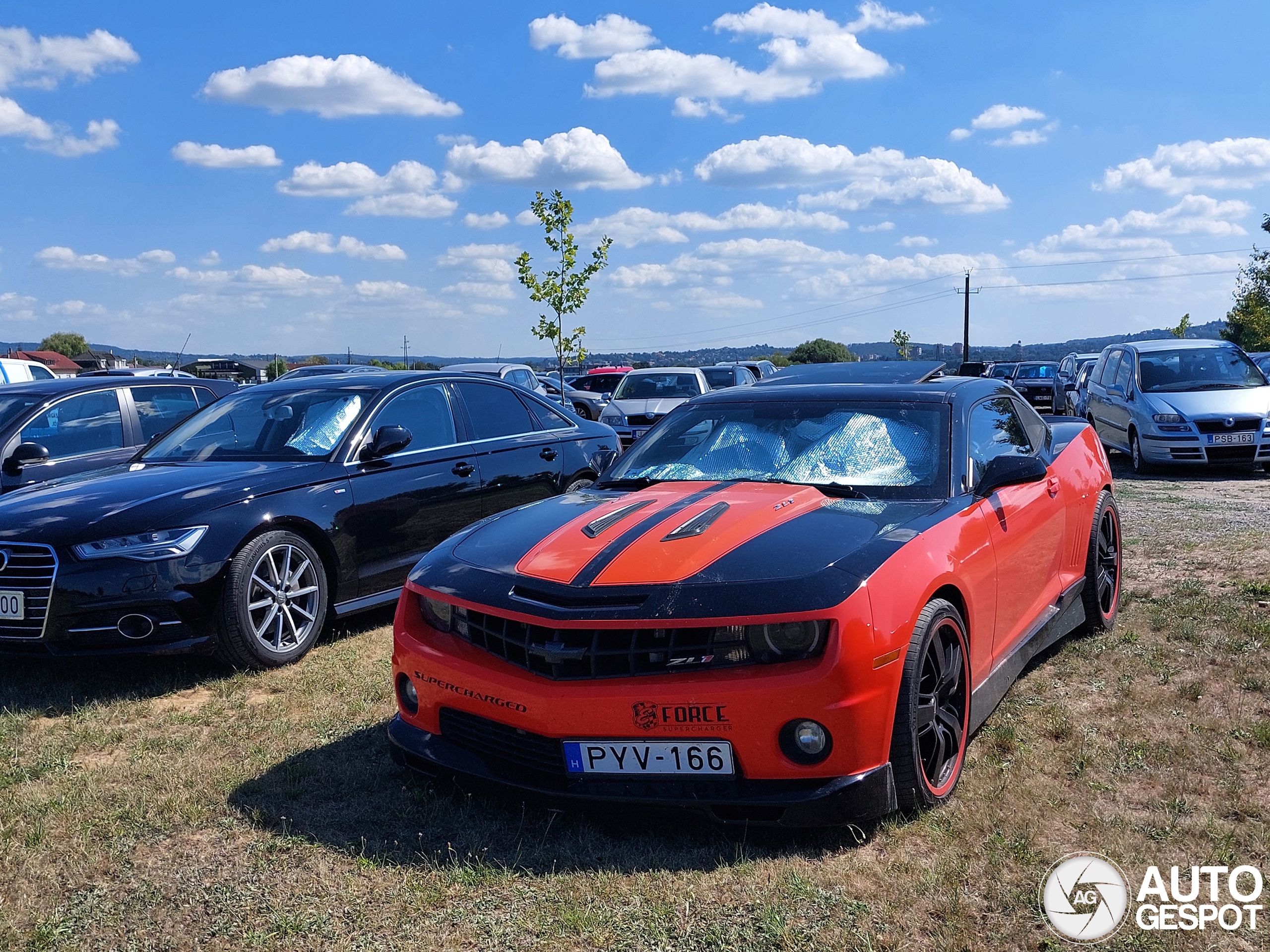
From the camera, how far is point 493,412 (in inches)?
289

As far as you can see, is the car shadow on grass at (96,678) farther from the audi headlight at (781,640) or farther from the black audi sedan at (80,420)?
the audi headlight at (781,640)

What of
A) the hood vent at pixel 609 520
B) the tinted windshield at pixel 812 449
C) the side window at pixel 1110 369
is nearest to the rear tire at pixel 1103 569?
the tinted windshield at pixel 812 449

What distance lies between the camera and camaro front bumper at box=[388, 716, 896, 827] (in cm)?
312

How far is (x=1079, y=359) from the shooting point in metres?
35.2

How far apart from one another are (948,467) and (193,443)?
4505 millimetres

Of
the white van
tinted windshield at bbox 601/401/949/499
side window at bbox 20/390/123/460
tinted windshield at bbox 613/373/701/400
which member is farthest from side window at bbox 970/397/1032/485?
tinted windshield at bbox 613/373/701/400

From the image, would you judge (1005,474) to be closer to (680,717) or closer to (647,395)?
(680,717)

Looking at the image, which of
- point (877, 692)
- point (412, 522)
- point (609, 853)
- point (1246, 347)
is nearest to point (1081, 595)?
point (877, 692)

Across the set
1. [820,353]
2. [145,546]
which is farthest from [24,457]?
[820,353]

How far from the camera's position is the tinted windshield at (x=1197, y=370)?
14.3 meters

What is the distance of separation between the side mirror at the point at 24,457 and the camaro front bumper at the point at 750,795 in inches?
204

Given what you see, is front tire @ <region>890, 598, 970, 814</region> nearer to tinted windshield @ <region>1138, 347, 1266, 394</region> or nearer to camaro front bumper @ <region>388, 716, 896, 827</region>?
camaro front bumper @ <region>388, 716, 896, 827</region>

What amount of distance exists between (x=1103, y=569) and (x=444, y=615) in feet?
12.1

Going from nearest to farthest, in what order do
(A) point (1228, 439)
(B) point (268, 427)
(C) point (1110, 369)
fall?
1. (B) point (268, 427)
2. (A) point (1228, 439)
3. (C) point (1110, 369)
